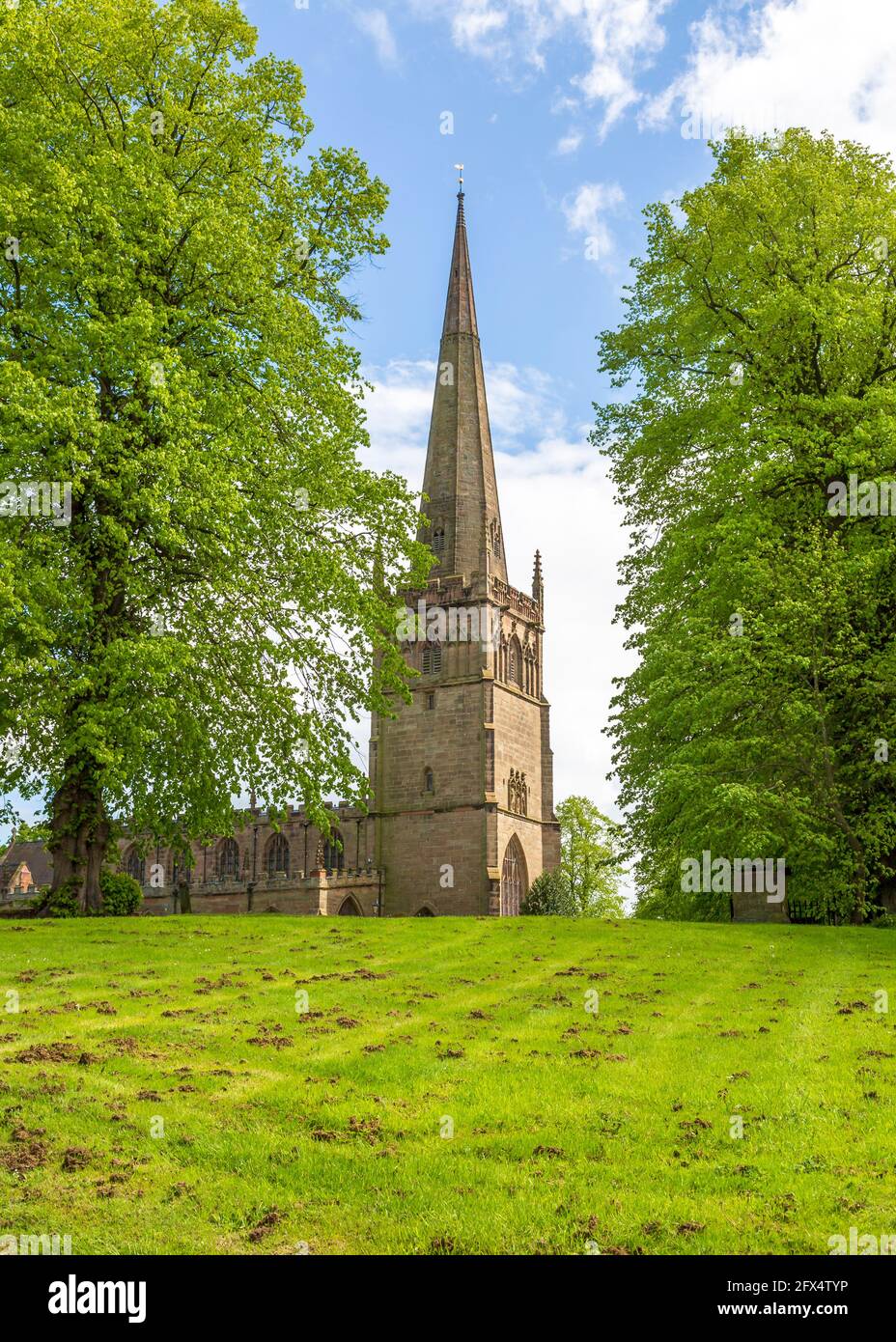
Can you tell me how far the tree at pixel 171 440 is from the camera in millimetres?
21344

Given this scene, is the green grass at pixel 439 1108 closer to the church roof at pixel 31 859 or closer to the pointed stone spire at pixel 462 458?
the pointed stone spire at pixel 462 458

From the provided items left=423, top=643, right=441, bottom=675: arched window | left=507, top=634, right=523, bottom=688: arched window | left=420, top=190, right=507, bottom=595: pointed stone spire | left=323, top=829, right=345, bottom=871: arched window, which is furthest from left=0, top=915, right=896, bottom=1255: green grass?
left=420, top=190, right=507, bottom=595: pointed stone spire

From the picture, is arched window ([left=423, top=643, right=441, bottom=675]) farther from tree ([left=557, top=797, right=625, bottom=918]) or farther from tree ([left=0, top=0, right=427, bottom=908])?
tree ([left=0, top=0, right=427, bottom=908])

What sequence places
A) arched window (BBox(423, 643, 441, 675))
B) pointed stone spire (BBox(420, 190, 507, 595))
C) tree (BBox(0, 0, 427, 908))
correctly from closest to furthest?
tree (BBox(0, 0, 427, 908)), arched window (BBox(423, 643, 441, 675)), pointed stone spire (BBox(420, 190, 507, 595))

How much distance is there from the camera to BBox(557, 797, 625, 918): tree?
7256cm

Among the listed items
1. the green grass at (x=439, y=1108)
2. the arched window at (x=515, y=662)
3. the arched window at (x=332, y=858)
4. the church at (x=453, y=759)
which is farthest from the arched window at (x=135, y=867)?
the green grass at (x=439, y=1108)

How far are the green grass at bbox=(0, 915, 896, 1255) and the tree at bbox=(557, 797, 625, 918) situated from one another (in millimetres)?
54516

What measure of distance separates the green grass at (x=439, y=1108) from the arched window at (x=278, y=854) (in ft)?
184

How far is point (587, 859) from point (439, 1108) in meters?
64.0

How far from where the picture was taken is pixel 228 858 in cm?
7669
